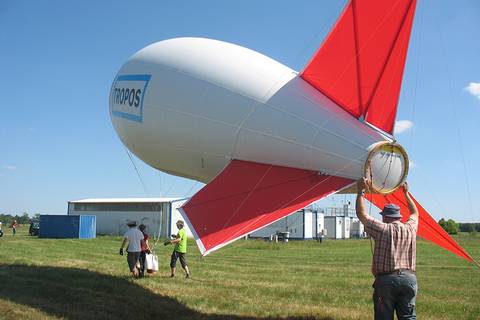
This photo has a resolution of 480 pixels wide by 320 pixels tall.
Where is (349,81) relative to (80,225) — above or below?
above

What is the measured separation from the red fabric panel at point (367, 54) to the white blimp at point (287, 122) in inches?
0.6

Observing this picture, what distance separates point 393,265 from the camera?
615cm

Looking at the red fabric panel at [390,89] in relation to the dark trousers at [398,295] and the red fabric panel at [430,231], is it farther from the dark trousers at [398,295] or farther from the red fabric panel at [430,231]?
the dark trousers at [398,295]

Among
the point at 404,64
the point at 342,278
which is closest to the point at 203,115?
the point at 404,64

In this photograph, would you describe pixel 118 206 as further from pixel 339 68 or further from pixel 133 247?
pixel 339 68

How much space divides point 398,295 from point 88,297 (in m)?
6.54

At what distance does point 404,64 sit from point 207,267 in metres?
12.1

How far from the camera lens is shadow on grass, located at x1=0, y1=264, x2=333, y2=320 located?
8.87 meters

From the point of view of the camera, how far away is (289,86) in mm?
8359

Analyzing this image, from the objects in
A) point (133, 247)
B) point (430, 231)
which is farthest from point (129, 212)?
point (430, 231)

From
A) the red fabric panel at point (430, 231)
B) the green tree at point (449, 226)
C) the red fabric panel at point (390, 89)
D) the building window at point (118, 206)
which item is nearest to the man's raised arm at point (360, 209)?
the red fabric panel at point (390, 89)

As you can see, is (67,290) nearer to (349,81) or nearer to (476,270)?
(349,81)

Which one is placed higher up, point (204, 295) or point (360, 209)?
point (360, 209)

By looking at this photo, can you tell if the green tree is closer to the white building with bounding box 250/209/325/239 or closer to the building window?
the white building with bounding box 250/209/325/239
